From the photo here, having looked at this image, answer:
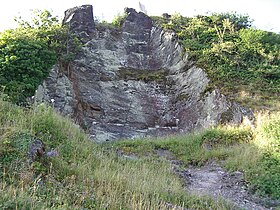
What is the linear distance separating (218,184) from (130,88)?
27.3 ft

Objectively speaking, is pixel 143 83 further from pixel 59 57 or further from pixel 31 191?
pixel 31 191

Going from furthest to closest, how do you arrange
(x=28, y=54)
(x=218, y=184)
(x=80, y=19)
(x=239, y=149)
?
(x=80, y=19) < (x=28, y=54) < (x=239, y=149) < (x=218, y=184)

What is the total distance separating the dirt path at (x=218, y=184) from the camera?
5.74 meters

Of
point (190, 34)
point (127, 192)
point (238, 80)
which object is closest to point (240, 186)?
point (127, 192)

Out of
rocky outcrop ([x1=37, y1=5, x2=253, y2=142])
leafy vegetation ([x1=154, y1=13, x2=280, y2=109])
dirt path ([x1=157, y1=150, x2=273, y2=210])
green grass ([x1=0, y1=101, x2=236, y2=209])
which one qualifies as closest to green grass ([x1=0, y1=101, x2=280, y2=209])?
green grass ([x1=0, y1=101, x2=236, y2=209])

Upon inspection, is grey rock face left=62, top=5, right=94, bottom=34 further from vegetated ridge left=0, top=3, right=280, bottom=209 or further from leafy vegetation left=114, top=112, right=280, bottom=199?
leafy vegetation left=114, top=112, right=280, bottom=199

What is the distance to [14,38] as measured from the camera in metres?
10.7

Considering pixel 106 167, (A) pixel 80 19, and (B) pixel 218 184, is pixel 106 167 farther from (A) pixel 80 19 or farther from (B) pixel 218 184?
(A) pixel 80 19

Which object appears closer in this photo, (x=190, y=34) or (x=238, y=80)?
(x=238, y=80)

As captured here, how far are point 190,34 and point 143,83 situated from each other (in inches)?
194

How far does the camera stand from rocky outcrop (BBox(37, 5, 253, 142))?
11.8 metres

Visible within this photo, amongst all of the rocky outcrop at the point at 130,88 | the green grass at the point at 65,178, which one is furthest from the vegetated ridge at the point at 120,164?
the rocky outcrop at the point at 130,88

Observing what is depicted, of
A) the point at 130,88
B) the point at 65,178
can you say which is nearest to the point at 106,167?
the point at 65,178

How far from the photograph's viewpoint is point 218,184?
269 inches
